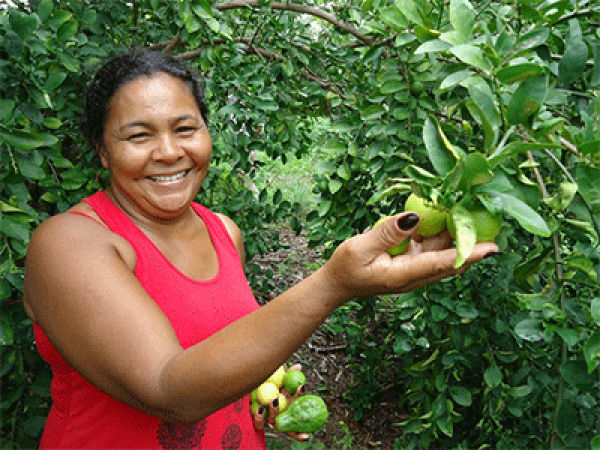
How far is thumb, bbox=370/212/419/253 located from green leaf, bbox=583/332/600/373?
50 cm

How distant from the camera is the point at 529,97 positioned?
1.07 m

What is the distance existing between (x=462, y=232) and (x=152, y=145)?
2.95 ft

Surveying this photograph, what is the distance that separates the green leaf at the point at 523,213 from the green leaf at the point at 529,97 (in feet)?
0.57

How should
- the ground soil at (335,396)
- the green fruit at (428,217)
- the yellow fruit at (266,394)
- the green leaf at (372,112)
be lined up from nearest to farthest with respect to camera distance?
the green fruit at (428,217) < the yellow fruit at (266,394) < the green leaf at (372,112) < the ground soil at (335,396)

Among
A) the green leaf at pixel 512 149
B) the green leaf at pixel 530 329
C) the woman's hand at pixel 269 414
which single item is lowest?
the woman's hand at pixel 269 414

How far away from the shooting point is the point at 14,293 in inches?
82.0

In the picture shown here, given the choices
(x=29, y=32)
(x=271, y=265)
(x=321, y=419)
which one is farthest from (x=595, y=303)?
(x=271, y=265)

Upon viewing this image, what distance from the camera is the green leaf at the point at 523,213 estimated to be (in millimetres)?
992

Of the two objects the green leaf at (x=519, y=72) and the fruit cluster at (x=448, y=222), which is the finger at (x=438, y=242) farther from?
the green leaf at (x=519, y=72)

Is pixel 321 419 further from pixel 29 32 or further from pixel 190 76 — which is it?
pixel 29 32

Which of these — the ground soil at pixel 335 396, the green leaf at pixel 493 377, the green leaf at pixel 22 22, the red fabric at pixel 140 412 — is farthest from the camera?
the ground soil at pixel 335 396

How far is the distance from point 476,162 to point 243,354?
55 cm

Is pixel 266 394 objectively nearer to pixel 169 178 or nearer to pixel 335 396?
pixel 169 178

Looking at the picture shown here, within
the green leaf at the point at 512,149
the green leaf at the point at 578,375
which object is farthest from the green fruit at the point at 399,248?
the green leaf at the point at 578,375
